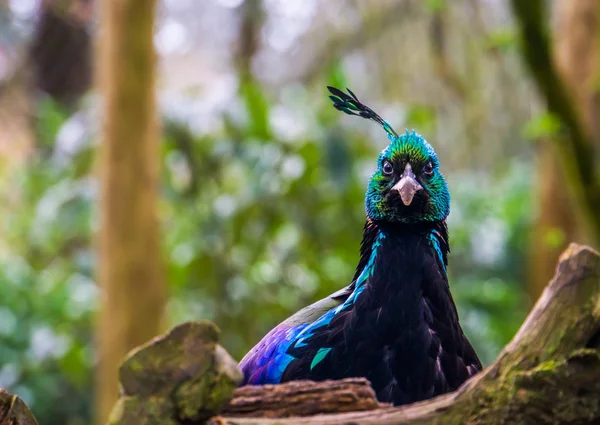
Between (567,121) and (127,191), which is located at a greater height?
(567,121)

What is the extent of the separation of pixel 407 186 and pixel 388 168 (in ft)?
0.51

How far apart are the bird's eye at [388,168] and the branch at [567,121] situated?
7.84 ft

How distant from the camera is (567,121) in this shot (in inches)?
177

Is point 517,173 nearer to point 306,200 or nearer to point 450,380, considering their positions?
point 306,200

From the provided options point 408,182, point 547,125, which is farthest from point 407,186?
point 547,125

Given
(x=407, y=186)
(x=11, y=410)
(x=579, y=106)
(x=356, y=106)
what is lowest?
(x=11, y=410)

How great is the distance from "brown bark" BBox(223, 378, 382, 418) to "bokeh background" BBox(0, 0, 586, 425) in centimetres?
312

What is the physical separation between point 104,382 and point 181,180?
77.4 inches

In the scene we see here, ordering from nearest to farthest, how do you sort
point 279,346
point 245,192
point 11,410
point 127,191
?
point 11,410, point 279,346, point 127,191, point 245,192

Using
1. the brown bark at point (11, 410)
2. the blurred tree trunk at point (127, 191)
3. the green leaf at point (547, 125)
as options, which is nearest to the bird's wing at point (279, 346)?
the brown bark at point (11, 410)

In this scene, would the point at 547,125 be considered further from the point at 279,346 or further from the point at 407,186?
the point at 279,346

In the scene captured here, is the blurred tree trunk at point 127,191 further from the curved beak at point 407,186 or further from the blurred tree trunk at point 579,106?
the blurred tree trunk at point 579,106

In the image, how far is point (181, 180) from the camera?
20.9 ft

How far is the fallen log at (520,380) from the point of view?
1.35m
